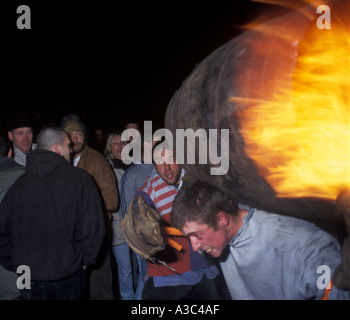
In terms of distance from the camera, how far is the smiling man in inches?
63.5

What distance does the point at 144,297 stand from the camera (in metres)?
2.80

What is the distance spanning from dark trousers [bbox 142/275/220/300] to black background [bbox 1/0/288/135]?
6.67 meters

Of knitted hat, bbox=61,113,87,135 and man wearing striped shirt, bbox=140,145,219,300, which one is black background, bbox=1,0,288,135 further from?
man wearing striped shirt, bbox=140,145,219,300

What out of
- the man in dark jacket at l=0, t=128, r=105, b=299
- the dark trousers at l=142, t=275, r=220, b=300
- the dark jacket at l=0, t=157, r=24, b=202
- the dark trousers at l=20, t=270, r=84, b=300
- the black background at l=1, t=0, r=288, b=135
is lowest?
the dark trousers at l=142, t=275, r=220, b=300

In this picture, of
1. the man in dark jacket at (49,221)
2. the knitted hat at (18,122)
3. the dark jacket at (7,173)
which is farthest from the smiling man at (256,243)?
the knitted hat at (18,122)

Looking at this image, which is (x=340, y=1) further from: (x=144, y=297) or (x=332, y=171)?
(x=144, y=297)

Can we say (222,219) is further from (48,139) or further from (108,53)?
(108,53)

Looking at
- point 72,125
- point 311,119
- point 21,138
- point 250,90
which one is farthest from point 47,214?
point 311,119

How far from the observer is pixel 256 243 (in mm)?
1954

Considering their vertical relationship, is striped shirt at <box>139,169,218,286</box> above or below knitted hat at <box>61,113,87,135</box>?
below

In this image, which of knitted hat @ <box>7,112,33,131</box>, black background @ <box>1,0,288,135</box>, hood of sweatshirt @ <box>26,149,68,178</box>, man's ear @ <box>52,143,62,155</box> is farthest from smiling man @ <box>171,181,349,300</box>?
black background @ <box>1,0,288,135</box>

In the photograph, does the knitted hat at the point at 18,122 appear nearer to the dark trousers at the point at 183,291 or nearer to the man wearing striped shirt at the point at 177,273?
the man wearing striped shirt at the point at 177,273

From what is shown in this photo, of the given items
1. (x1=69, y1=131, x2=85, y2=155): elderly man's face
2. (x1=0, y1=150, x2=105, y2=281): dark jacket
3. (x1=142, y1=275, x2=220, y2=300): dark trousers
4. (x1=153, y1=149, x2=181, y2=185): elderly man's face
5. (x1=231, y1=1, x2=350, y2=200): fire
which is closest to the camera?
(x1=231, y1=1, x2=350, y2=200): fire

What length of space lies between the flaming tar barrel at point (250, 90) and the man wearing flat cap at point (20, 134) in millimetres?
3080
